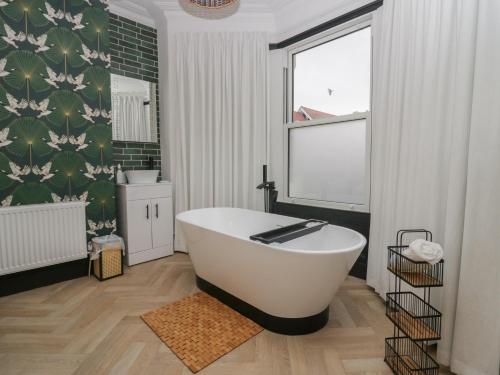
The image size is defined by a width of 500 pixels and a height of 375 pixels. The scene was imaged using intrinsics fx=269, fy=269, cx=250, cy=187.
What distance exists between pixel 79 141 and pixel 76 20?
1139 millimetres

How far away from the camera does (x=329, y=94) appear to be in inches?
111

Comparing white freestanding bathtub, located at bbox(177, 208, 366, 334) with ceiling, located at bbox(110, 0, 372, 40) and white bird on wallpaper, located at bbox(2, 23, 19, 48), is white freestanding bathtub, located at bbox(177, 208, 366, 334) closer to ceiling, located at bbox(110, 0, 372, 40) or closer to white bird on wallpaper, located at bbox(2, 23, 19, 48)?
white bird on wallpaper, located at bbox(2, 23, 19, 48)

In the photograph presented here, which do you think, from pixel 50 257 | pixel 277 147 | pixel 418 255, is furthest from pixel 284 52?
pixel 50 257

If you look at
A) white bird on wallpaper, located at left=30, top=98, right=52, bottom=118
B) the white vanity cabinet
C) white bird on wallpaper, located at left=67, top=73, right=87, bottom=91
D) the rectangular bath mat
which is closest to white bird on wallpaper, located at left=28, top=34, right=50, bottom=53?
white bird on wallpaper, located at left=67, top=73, right=87, bottom=91

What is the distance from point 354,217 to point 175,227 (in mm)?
2104

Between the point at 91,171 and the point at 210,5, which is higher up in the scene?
the point at 210,5

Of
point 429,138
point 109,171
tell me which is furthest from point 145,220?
point 429,138

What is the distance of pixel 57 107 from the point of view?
2494 mm

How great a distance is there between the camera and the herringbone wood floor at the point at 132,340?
4.86 feet

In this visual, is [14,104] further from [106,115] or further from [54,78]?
[106,115]

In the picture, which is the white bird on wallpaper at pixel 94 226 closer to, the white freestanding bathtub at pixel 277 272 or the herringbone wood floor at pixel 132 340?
the herringbone wood floor at pixel 132 340

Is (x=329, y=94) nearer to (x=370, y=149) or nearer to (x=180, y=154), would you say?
(x=370, y=149)

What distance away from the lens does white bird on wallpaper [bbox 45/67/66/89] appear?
2.43 m

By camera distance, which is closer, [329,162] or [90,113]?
[90,113]
